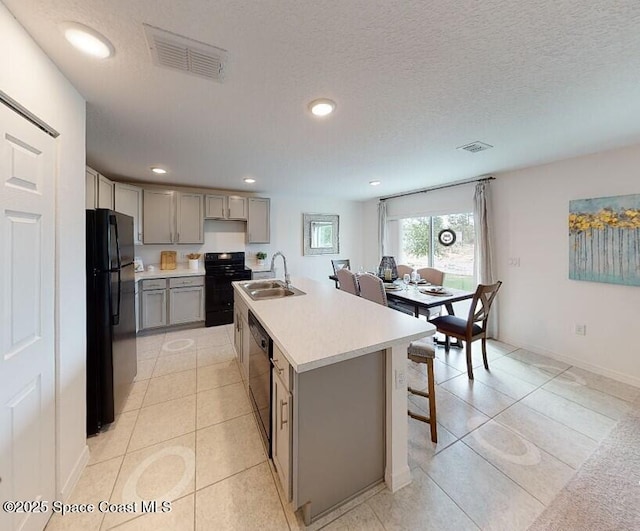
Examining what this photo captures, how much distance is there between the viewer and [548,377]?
104 inches

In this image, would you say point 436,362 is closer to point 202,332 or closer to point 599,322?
point 599,322

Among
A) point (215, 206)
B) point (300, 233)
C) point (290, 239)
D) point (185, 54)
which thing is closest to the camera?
point (185, 54)

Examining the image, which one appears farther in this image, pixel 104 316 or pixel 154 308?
pixel 154 308

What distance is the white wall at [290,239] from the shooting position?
460 centimetres

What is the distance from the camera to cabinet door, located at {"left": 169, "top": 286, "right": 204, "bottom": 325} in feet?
12.8

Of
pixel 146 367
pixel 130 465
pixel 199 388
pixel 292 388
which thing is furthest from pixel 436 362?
pixel 146 367

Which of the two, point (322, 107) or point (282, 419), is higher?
point (322, 107)

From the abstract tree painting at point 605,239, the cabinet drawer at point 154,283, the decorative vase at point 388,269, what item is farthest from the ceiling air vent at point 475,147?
the cabinet drawer at point 154,283

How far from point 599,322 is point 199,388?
14.0 ft

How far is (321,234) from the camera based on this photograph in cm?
566

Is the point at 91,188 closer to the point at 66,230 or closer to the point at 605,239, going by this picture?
the point at 66,230

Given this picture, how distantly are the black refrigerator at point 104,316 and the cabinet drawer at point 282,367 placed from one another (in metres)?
1.32

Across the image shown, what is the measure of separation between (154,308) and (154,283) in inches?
14.8

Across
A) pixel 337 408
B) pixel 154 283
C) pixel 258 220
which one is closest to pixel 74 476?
pixel 337 408
